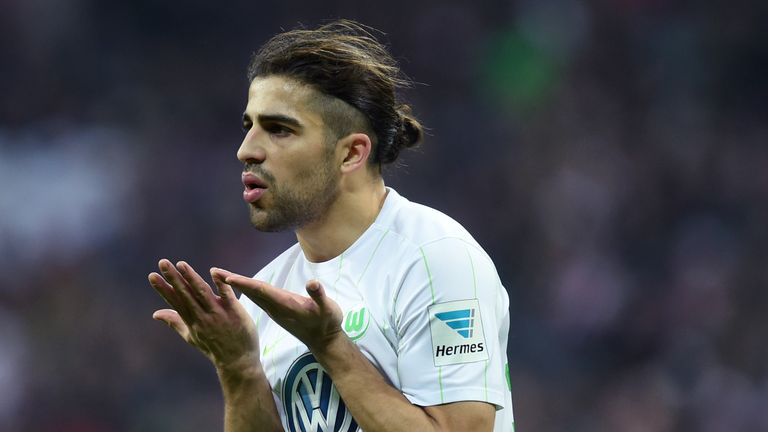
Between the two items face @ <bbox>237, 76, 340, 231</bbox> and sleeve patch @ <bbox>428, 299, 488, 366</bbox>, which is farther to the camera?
face @ <bbox>237, 76, 340, 231</bbox>

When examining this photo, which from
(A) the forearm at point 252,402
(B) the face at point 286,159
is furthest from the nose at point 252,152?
(A) the forearm at point 252,402

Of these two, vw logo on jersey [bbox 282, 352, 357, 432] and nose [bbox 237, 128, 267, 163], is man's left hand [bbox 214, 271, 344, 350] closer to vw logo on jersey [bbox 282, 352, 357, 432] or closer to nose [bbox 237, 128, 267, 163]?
vw logo on jersey [bbox 282, 352, 357, 432]

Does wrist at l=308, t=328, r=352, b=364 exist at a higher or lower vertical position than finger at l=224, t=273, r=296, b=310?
lower

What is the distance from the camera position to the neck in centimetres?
323

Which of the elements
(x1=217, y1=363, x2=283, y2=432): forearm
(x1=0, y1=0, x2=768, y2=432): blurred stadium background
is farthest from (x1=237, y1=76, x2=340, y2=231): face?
(x1=0, y1=0, x2=768, y2=432): blurred stadium background

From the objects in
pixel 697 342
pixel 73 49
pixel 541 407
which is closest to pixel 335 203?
pixel 541 407

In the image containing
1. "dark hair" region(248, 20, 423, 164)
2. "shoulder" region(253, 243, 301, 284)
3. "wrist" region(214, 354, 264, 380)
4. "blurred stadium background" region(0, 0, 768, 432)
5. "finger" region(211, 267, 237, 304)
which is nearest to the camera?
"finger" region(211, 267, 237, 304)

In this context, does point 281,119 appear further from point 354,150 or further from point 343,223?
point 343,223

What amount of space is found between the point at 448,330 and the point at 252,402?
2.32ft

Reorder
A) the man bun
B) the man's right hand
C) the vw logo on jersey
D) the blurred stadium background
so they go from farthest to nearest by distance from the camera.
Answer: the blurred stadium background
the man bun
the vw logo on jersey
the man's right hand

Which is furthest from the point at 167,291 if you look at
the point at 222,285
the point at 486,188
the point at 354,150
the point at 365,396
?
the point at 486,188

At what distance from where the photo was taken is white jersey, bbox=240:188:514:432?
285 cm

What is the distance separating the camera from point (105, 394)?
23.2ft

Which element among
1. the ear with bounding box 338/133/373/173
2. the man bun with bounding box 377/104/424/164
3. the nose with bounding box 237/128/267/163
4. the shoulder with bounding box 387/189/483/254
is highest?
the man bun with bounding box 377/104/424/164
